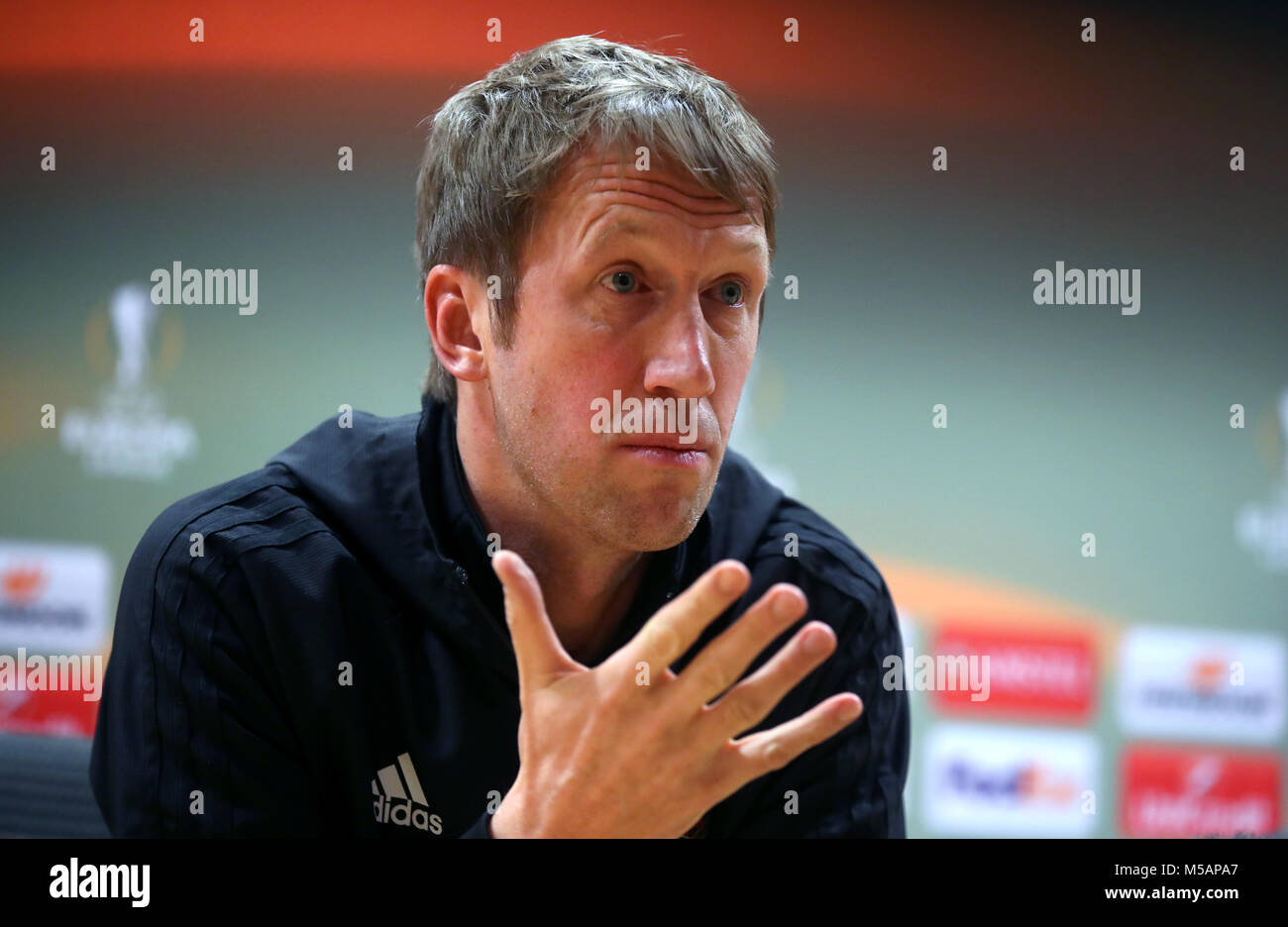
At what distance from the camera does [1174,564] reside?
377cm

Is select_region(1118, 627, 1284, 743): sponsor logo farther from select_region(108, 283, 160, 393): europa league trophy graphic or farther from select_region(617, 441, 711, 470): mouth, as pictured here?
select_region(108, 283, 160, 393): europa league trophy graphic

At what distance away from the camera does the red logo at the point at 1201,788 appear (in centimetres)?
368

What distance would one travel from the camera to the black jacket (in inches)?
75.7

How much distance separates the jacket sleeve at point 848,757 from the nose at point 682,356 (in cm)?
59

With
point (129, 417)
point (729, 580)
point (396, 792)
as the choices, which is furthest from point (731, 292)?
point (129, 417)

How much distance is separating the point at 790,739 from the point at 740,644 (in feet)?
0.56

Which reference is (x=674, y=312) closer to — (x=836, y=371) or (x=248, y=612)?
(x=248, y=612)

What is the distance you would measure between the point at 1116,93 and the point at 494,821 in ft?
9.39

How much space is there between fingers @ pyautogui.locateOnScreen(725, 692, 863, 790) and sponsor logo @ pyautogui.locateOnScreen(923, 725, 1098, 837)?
7.45ft

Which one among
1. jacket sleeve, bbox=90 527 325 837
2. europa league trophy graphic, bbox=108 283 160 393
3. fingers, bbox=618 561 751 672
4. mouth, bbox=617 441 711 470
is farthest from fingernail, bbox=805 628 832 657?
europa league trophy graphic, bbox=108 283 160 393

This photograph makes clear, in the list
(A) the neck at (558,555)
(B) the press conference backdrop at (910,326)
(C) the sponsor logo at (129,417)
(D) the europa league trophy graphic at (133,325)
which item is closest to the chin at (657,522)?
(A) the neck at (558,555)

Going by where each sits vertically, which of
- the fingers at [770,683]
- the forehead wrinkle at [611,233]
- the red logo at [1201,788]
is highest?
the forehead wrinkle at [611,233]

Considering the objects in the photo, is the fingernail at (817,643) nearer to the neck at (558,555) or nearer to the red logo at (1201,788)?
the neck at (558,555)
